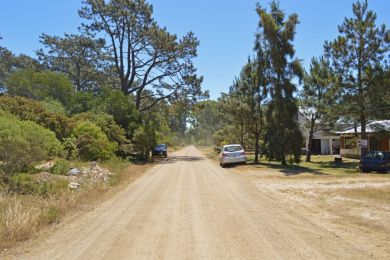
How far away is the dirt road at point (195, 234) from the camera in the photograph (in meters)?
6.81

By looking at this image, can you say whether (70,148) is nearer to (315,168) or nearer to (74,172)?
(74,172)

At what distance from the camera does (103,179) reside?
19766mm

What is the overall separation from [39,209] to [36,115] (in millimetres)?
17179

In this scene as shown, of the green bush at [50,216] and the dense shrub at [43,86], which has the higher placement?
the dense shrub at [43,86]

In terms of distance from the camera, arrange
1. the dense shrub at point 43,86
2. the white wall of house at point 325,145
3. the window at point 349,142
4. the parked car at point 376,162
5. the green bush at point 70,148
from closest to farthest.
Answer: the green bush at point 70,148 < the parked car at point 376,162 < the window at point 349,142 < the dense shrub at point 43,86 < the white wall of house at point 325,145

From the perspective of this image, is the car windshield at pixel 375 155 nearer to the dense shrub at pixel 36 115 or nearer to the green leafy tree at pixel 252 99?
the green leafy tree at pixel 252 99

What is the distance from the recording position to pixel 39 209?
10.5 m

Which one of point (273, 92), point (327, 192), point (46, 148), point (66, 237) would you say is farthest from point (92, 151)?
point (66, 237)

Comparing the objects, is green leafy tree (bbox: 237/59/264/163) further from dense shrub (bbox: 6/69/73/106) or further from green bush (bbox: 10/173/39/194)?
green bush (bbox: 10/173/39/194)

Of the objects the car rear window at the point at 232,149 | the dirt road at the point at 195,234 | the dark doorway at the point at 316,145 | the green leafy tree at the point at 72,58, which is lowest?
the dirt road at the point at 195,234

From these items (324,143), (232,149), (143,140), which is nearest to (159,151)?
(143,140)

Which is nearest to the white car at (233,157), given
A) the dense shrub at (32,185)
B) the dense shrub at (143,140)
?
the dense shrub at (143,140)

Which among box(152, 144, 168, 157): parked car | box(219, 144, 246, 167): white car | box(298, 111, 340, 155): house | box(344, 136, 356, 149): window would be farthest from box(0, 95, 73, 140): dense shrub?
box(298, 111, 340, 155): house

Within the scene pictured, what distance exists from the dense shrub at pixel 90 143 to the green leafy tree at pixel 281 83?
42.4 feet
